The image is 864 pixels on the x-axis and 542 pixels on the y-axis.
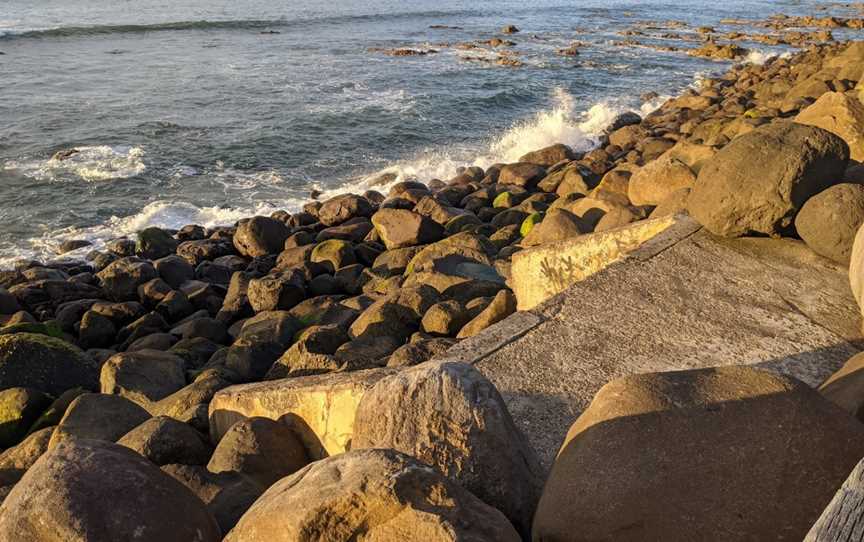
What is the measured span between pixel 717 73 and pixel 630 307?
2427 cm

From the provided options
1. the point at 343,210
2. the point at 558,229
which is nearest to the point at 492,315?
the point at 558,229

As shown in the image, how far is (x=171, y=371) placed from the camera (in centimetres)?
602

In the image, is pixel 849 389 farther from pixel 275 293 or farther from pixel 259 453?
pixel 275 293

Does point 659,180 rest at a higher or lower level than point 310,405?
higher

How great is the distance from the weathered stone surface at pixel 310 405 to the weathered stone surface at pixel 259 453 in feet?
0.40

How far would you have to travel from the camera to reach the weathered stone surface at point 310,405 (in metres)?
3.83

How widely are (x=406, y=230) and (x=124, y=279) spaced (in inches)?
143

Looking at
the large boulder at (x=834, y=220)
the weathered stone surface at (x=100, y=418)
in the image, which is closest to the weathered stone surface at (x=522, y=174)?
the large boulder at (x=834, y=220)

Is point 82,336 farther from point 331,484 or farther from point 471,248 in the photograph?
point 331,484

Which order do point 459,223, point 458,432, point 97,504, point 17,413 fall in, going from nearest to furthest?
point 97,504
point 458,432
point 17,413
point 459,223

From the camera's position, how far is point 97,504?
8.36 ft

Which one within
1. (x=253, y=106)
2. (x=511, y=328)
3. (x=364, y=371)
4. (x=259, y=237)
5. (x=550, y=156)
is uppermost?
(x=511, y=328)

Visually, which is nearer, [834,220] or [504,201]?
[834,220]

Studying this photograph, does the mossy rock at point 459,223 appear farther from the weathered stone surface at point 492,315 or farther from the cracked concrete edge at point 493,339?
the cracked concrete edge at point 493,339
